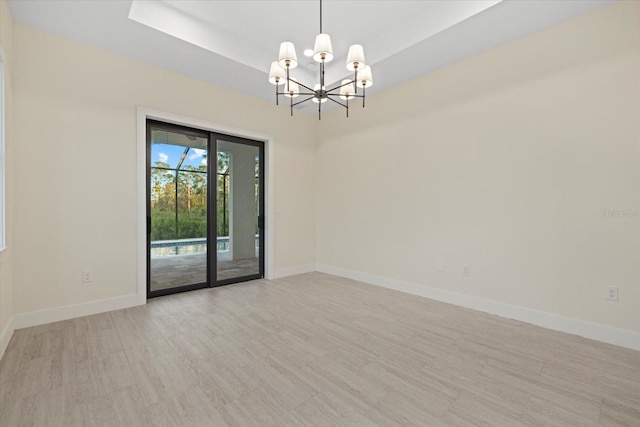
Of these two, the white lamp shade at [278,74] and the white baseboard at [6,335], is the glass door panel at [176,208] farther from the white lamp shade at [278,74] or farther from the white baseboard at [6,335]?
the white lamp shade at [278,74]

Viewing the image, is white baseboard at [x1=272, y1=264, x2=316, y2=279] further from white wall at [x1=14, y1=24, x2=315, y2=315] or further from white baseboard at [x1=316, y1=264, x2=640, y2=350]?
white wall at [x1=14, y1=24, x2=315, y2=315]

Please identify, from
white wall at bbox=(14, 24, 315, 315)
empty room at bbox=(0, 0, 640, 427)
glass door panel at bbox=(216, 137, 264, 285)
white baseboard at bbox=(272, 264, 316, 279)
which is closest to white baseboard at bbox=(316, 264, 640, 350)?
A: empty room at bbox=(0, 0, 640, 427)

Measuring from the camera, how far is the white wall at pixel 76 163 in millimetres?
2918

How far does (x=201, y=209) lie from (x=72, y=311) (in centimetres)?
187

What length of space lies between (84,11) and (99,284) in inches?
111

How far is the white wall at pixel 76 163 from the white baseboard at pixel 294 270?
219cm

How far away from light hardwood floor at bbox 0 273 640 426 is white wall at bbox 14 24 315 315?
500 mm

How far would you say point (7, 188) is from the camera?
8.56ft

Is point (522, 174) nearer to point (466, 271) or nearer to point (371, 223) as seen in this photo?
point (466, 271)

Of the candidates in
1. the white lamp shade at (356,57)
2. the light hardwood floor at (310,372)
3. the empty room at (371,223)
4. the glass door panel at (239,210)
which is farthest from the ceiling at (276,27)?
the light hardwood floor at (310,372)

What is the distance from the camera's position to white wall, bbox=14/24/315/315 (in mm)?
2918

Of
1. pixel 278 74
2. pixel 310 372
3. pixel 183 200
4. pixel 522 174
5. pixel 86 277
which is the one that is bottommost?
pixel 310 372

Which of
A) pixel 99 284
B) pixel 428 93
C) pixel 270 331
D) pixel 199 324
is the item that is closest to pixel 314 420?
pixel 270 331

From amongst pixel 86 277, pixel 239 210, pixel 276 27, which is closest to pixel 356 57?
pixel 276 27
